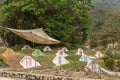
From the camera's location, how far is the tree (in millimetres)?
28375

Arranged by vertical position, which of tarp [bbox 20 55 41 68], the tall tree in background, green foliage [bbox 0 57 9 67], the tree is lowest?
the tall tree in background

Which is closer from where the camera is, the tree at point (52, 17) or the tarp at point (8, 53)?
the tarp at point (8, 53)

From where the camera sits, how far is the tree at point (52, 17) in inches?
1117

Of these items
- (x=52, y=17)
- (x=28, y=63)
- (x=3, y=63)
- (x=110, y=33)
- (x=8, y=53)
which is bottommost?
(x=110, y=33)

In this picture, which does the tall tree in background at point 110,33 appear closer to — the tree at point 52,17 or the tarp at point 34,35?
the tree at point 52,17

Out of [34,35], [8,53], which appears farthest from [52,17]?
[8,53]

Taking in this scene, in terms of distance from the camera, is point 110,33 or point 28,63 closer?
point 28,63

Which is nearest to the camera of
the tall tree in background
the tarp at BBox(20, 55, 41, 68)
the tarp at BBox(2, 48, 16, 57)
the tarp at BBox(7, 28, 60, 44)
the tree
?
the tarp at BBox(20, 55, 41, 68)

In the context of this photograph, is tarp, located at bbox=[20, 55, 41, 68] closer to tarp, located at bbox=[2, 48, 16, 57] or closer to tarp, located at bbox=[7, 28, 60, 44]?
tarp, located at bbox=[2, 48, 16, 57]

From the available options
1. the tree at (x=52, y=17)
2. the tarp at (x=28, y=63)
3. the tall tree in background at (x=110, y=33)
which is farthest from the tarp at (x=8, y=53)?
the tall tree in background at (x=110, y=33)

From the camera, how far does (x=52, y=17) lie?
96.3 ft

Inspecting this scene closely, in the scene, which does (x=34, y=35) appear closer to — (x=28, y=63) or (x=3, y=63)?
(x=3, y=63)

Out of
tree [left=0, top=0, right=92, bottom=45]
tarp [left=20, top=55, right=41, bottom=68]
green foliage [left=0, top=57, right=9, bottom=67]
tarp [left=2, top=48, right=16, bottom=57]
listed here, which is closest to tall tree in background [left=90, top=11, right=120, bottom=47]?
tree [left=0, top=0, right=92, bottom=45]

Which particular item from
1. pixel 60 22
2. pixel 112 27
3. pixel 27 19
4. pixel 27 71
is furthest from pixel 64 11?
pixel 27 71
